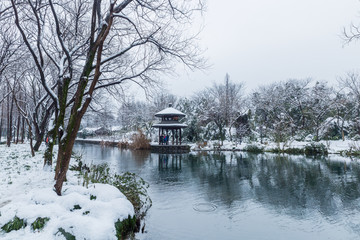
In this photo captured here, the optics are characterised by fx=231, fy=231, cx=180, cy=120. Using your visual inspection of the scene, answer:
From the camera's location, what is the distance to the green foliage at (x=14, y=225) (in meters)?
2.76

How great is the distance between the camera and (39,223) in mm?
2863

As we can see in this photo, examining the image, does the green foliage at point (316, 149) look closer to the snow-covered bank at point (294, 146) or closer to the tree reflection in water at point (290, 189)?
the snow-covered bank at point (294, 146)

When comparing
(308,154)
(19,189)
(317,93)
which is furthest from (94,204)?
(317,93)

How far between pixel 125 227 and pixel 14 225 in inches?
60.7

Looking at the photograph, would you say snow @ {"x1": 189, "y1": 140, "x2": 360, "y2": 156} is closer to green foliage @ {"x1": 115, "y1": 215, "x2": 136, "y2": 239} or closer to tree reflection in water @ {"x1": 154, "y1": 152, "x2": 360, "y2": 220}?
tree reflection in water @ {"x1": 154, "y1": 152, "x2": 360, "y2": 220}

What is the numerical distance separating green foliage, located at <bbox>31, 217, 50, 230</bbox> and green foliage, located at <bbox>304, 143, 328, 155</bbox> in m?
19.0

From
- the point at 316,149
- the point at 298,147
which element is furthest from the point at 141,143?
the point at 316,149

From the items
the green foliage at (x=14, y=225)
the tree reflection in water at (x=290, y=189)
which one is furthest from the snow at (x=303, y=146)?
the green foliage at (x=14, y=225)

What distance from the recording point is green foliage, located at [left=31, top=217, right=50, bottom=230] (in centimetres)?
283

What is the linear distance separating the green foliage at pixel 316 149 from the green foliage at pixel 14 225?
19.2 m

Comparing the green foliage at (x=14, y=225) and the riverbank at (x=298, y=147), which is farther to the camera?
the riverbank at (x=298, y=147)

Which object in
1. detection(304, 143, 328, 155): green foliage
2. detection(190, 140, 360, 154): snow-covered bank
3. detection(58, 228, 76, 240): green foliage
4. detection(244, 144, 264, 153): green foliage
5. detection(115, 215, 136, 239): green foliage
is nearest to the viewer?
detection(58, 228, 76, 240): green foliage

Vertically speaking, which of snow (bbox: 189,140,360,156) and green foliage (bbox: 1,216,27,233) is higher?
snow (bbox: 189,140,360,156)

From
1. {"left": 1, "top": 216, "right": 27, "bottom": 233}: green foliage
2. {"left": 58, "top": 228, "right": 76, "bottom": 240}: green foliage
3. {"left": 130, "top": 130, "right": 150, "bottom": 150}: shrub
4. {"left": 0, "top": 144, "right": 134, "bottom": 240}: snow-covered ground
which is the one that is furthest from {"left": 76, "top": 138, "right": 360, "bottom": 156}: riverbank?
{"left": 1, "top": 216, "right": 27, "bottom": 233}: green foliage
